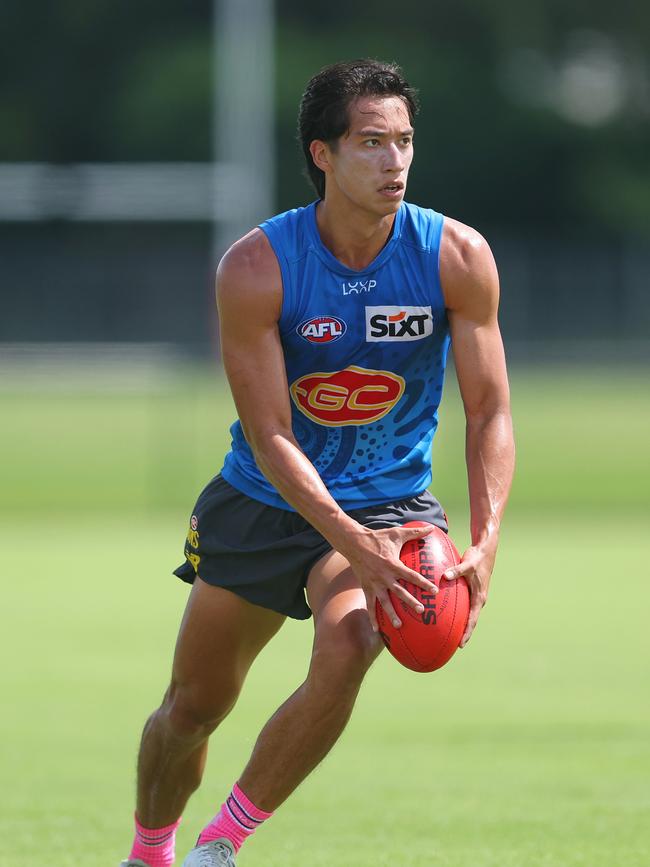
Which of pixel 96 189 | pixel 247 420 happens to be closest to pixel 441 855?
pixel 247 420

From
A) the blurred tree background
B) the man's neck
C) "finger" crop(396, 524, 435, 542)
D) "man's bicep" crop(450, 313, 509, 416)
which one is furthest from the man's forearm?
the blurred tree background

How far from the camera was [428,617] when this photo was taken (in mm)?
5051

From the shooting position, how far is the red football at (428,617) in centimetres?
505

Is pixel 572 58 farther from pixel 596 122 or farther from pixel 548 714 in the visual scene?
pixel 548 714

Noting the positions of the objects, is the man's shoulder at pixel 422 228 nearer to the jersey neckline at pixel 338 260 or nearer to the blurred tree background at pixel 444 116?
the jersey neckline at pixel 338 260

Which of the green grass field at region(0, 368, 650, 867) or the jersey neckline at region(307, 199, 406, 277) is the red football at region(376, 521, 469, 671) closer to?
the jersey neckline at region(307, 199, 406, 277)

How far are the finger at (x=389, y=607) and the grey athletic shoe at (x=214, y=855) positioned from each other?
33.8 inches

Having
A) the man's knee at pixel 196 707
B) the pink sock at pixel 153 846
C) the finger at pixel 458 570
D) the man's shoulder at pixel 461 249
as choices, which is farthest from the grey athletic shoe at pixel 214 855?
the man's shoulder at pixel 461 249

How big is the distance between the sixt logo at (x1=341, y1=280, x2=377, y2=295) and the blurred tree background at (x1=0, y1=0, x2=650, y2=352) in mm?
36329

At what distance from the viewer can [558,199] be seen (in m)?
47.8

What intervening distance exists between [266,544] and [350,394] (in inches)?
22.3

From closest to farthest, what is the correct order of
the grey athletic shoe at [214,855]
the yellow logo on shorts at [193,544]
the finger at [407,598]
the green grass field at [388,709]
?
the finger at [407,598]
the grey athletic shoe at [214,855]
the yellow logo on shorts at [193,544]
the green grass field at [388,709]

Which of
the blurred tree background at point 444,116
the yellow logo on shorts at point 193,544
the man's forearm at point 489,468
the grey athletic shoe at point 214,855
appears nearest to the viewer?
the grey athletic shoe at point 214,855

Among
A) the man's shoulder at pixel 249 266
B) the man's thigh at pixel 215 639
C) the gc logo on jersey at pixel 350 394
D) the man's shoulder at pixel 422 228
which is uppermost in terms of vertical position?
the man's shoulder at pixel 422 228
